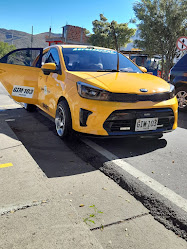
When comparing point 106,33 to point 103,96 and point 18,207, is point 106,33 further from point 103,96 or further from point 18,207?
point 18,207

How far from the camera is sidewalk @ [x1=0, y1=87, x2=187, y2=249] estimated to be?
191 cm

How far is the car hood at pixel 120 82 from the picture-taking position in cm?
366

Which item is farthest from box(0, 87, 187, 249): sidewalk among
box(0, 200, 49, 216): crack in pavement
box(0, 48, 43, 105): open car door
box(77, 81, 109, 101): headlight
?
box(0, 48, 43, 105): open car door

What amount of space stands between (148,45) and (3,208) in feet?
65.4

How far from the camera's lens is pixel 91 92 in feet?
11.9

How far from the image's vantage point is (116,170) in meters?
3.14

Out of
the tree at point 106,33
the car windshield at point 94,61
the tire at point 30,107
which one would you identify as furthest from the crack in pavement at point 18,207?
the tree at point 106,33

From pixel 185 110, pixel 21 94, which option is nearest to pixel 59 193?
pixel 21 94

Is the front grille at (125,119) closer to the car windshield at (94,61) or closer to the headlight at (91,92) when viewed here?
the headlight at (91,92)

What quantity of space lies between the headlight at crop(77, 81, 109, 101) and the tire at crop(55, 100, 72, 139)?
46cm

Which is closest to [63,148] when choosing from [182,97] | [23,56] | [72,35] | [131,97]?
[131,97]

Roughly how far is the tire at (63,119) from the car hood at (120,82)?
0.49m

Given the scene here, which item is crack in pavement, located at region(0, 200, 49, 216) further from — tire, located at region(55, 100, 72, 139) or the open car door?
the open car door

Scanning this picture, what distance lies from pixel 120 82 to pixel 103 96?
0.43m
